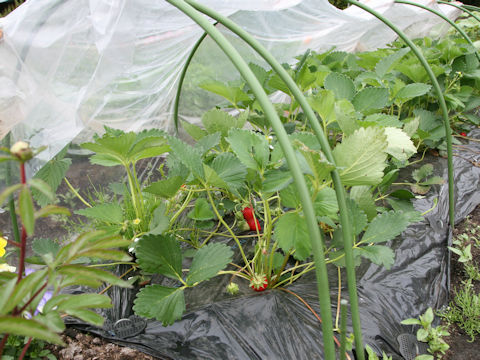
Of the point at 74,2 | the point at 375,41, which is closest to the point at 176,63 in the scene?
the point at 74,2

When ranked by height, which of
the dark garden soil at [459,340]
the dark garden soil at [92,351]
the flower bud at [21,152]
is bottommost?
the dark garden soil at [459,340]

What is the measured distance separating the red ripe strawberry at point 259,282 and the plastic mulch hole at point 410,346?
1.13 feet

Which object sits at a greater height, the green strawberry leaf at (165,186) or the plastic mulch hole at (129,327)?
the green strawberry leaf at (165,186)

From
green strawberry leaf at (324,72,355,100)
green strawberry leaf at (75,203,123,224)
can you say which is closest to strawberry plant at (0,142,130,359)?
green strawberry leaf at (75,203,123,224)

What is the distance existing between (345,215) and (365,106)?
59cm

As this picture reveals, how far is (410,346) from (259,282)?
39 centimetres

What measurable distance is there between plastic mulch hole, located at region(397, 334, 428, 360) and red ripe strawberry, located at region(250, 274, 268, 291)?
1.13 ft

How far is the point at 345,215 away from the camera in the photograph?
2.23ft

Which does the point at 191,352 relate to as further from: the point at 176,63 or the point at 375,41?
the point at 375,41

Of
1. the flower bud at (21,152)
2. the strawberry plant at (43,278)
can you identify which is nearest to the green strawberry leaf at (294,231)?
the strawberry plant at (43,278)

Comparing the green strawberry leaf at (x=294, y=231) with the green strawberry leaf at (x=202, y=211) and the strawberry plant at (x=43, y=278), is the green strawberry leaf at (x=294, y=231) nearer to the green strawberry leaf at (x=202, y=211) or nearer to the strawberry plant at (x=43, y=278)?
the green strawberry leaf at (x=202, y=211)

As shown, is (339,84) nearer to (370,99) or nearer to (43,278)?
(370,99)

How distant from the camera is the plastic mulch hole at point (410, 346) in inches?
36.0

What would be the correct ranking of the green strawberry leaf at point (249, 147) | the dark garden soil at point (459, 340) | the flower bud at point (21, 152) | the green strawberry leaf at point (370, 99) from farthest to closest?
1. the green strawberry leaf at point (370, 99)
2. the dark garden soil at point (459, 340)
3. the green strawberry leaf at point (249, 147)
4. the flower bud at point (21, 152)
